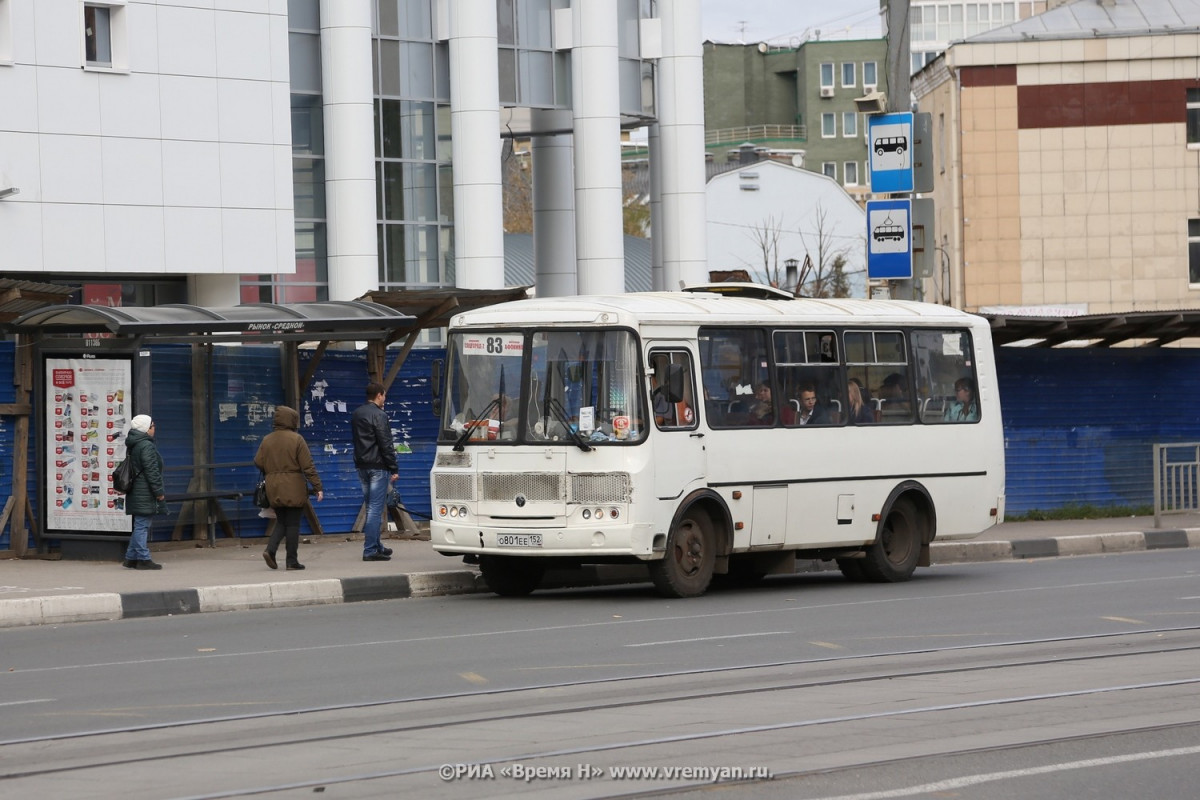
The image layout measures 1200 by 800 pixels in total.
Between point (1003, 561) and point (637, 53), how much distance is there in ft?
57.5

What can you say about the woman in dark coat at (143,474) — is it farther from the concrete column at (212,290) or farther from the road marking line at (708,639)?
the concrete column at (212,290)

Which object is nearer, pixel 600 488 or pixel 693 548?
pixel 600 488

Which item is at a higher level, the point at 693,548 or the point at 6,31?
the point at 6,31

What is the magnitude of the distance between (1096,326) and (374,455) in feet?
36.4

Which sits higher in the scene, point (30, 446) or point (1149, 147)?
point (1149, 147)

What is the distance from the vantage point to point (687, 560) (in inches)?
625

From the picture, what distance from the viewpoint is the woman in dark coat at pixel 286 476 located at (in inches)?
669

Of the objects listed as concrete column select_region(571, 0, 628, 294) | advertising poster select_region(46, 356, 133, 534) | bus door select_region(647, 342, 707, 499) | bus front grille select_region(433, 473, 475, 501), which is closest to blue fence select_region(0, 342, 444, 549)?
advertising poster select_region(46, 356, 133, 534)

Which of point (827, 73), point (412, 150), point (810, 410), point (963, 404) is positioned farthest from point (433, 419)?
point (827, 73)

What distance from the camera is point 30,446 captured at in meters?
18.6

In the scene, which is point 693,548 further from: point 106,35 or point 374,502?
point 106,35

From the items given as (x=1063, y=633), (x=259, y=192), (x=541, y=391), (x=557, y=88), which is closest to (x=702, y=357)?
(x=541, y=391)

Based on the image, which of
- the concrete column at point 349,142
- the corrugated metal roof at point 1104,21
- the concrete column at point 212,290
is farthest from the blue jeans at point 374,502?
the corrugated metal roof at point 1104,21

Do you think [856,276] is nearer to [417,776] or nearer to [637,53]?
[637,53]
